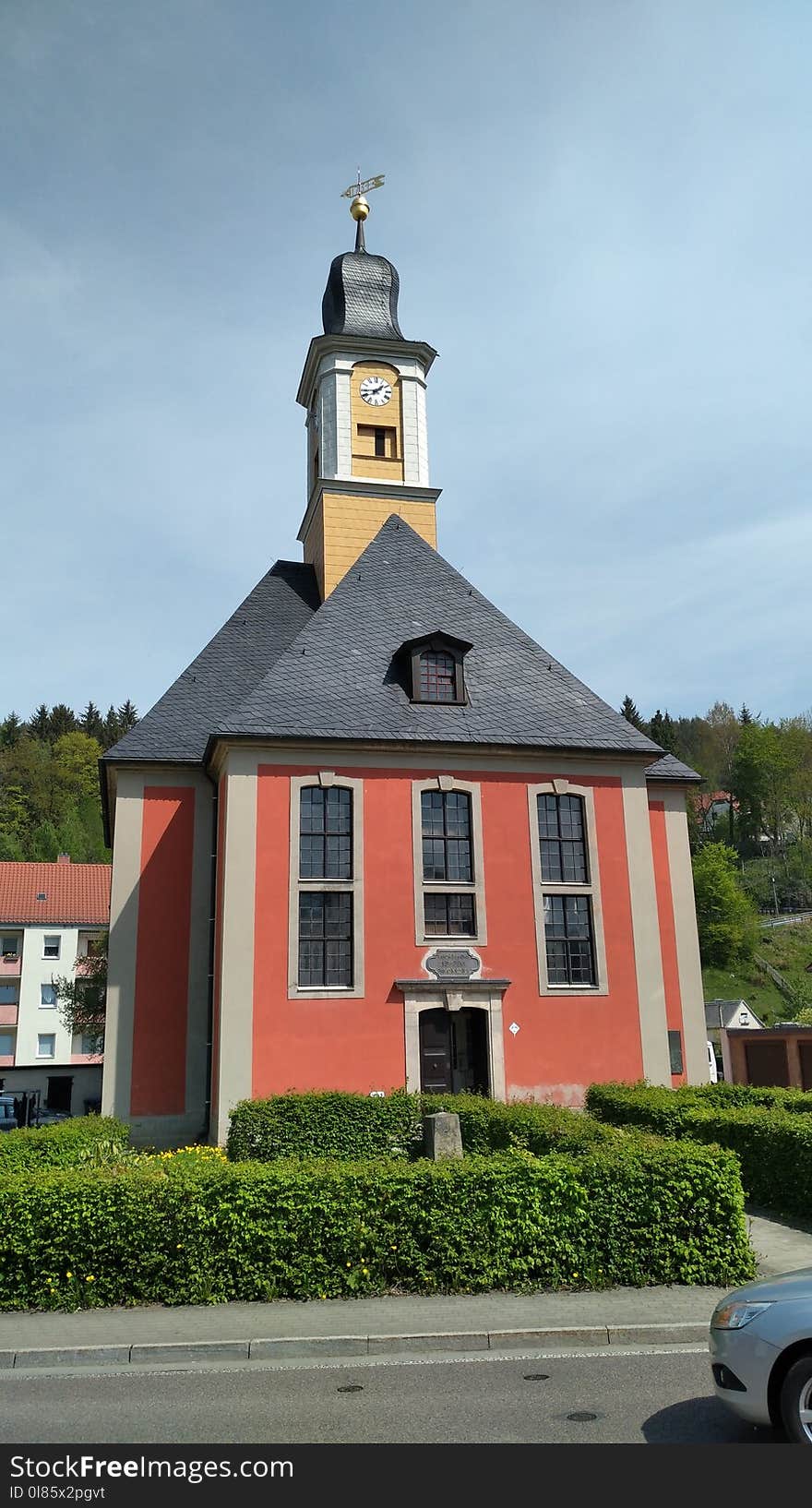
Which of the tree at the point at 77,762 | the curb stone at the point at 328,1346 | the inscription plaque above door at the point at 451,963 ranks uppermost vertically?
the tree at the point at 77,762

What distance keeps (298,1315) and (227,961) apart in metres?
11.1

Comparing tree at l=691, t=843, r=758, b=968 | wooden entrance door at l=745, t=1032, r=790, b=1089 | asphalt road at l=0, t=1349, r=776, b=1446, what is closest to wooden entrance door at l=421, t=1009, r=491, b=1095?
asphalt road at l=0, t=1349, r=776, b=1446

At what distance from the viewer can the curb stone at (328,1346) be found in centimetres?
823

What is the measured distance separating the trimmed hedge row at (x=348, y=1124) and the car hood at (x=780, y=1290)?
8.72 m

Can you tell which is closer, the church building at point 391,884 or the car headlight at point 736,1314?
the car headlight at point 736,1314

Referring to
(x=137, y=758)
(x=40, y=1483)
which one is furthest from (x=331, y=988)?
(x=40, y=1483)

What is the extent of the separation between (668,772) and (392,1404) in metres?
20.9

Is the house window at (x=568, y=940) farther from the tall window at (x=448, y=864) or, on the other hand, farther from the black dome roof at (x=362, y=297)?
the black dome roof at (x=362, y=297)

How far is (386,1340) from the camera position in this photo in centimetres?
835

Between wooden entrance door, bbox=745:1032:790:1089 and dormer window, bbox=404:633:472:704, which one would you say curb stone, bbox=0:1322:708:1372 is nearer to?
dormer window, bbox=404:633:472:704

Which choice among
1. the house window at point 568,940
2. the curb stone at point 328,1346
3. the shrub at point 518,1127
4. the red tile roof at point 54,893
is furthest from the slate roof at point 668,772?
the red tile roof at point 54,893

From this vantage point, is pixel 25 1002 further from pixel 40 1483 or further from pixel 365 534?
pixel 40 1483

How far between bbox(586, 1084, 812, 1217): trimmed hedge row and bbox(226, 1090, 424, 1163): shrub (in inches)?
152

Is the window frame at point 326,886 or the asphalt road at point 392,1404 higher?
the window frame at point 326,886
